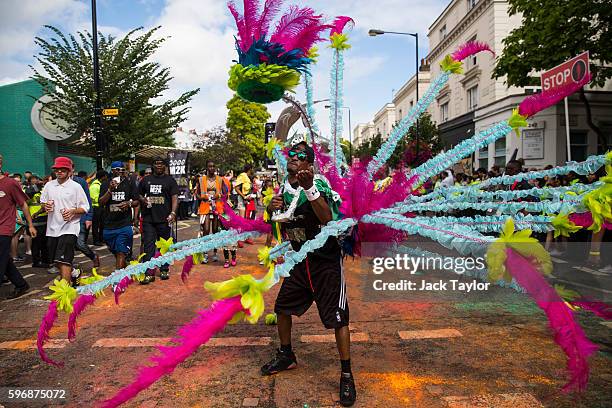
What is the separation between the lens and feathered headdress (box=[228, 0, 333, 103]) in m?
2.85

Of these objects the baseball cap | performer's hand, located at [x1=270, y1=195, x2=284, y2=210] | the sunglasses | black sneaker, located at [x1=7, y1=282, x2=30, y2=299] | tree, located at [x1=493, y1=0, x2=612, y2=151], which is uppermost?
tree, located at [x1=493, y1=0, x2=612, y2=151]

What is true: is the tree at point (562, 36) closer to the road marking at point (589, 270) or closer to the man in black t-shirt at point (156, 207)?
the road marking at point (589, 270)

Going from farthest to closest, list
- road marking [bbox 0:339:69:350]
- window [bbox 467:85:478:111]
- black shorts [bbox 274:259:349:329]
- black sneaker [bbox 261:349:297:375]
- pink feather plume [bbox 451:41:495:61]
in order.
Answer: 1. window [bbox 467:85:478:111]
2. road marking [bbox 0:339:69:350]
3. pink feather plume [bbox 451:41:495:61]
4. black sneaker [bbox 261:349:297:375]
5. black shorts [bbox 274:259:349:329]

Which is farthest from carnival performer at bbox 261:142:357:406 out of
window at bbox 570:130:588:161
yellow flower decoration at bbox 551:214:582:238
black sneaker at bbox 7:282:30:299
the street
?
window at bbox 570:130:588:161

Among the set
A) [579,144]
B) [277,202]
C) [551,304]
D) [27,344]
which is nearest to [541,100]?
[551,304]

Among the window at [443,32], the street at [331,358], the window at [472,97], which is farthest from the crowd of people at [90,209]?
the window at [443,32]

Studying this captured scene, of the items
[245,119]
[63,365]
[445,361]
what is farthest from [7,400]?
[245,119]

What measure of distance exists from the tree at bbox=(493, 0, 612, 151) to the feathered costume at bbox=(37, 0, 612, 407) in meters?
12.9

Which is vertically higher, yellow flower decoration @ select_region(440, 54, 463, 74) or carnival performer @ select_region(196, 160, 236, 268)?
yellow flower decoration @ select_region(440, 54, 463, 74)

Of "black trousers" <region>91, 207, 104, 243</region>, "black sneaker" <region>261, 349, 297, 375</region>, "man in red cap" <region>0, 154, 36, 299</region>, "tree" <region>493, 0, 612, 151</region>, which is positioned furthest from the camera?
"tree" <region>493, 0, 612, 151</region>

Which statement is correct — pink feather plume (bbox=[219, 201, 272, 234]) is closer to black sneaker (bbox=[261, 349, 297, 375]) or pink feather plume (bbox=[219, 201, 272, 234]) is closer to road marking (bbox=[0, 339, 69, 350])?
black sneaker (bbox=[261, 349, 297, 375])

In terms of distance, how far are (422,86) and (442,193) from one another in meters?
41.1

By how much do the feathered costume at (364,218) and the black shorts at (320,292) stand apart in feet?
0.80

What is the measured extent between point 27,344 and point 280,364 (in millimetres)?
2453
